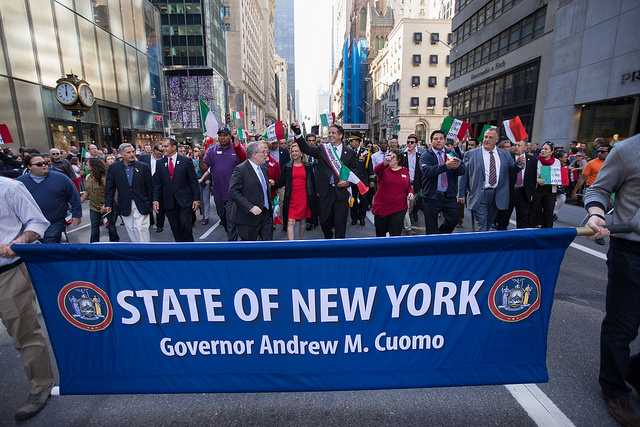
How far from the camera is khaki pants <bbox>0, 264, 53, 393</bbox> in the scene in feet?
8.04

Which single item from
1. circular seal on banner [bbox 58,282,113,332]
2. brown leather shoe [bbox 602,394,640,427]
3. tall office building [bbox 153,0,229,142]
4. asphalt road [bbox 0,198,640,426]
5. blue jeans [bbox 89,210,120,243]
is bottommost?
asphalt road [bbox 0,198,640,426]

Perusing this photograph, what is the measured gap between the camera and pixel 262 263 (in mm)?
1991

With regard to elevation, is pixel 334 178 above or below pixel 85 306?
above

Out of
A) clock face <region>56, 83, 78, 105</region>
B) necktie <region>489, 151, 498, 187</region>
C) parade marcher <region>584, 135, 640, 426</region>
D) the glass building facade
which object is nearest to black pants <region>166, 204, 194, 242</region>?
necktie <region>489, 151, 498, 187</region>

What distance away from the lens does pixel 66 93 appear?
1366cm

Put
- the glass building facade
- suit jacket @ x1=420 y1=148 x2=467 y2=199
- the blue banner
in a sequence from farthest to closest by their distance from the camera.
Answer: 1. the glass building facade
2. suit jacket @ x1=420 y1=148 x2=467 y2=199
3. the blue banner

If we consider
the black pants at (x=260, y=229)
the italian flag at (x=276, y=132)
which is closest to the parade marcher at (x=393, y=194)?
the black pants at (x=260, y=229)

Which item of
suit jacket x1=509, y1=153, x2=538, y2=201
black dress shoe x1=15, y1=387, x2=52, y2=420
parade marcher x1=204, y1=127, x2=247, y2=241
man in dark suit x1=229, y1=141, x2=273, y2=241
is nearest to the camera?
black dress shoe x1=15, y1=387, x2=52, y2=420

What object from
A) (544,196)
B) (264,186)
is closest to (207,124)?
(264,186)

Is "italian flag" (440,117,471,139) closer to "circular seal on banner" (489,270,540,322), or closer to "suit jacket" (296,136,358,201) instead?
"suit jacket" (296,136,358,201)

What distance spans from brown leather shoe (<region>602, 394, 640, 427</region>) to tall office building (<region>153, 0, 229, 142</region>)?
163 ft

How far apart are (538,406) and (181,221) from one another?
18.3ft

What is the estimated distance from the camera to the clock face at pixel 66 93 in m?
13.5

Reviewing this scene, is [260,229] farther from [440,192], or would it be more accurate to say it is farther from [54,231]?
[54,231]
